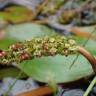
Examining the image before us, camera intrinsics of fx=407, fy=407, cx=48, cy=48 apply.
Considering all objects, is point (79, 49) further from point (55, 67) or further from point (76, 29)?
point (76, 29)

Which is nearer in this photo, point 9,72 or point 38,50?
point 38,50

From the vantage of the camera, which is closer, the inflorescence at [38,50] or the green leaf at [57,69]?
the inflorescence at [38,50]

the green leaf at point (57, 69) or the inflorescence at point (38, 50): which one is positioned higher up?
the inflorescence at point (38, 50)

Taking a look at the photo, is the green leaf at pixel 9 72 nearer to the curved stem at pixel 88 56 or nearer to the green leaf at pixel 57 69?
the green leaf at pixel 57 69

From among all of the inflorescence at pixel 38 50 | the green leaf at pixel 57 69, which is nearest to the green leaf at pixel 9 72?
the green leaf at pixel 57 69

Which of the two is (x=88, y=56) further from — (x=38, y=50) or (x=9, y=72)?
(x=9, y=72)

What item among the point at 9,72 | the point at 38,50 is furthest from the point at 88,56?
the point at 9,72
